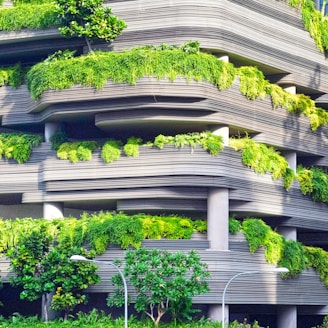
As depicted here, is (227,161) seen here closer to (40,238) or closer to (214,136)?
(214,136)

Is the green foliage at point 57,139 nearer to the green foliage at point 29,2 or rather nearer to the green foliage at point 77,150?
the green foliage at point 77,150

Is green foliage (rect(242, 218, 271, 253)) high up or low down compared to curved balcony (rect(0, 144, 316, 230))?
down

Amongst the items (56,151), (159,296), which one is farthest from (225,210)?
(56,151)

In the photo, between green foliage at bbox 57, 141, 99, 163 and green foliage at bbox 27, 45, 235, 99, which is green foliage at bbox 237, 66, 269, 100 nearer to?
green foliage at bbox 27, 45, 235, 99

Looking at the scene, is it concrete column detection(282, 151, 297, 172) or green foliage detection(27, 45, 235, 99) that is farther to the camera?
concrete column detection(282, 151, 297, 172)

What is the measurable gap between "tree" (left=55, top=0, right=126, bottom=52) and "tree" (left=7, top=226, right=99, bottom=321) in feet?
34.4

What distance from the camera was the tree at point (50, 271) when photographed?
58000 millimetres

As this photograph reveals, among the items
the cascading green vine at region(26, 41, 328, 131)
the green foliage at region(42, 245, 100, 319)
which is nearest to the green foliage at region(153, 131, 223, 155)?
the cascading green vine at region(26, 41, 328, 131)

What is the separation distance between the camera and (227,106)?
60844 mm

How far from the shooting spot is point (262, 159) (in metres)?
62.2

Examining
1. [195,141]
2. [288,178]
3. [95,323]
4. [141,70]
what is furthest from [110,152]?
[288,178]

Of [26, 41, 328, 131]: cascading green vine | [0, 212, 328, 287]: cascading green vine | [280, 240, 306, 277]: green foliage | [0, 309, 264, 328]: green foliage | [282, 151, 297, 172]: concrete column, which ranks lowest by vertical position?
[0, 309, 264, 328]: green foliage

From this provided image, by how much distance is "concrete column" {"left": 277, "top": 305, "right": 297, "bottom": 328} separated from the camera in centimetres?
6403

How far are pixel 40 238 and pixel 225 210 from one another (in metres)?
9.18
